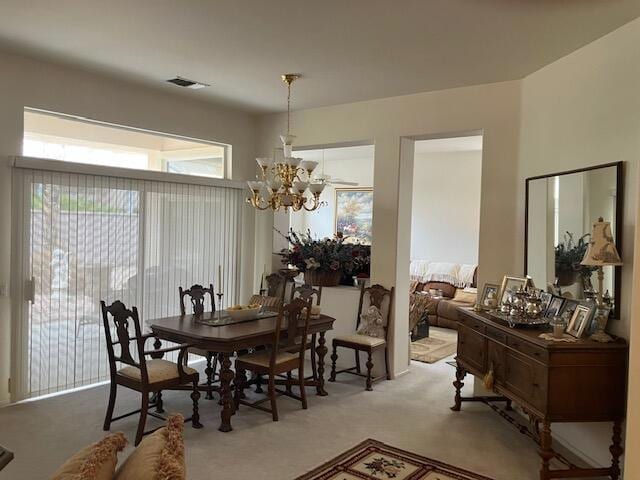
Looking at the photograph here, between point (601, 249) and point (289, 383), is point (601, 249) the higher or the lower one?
the higher one

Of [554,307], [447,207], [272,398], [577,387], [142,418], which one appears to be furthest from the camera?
[447,207]

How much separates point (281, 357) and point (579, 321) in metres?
2.28

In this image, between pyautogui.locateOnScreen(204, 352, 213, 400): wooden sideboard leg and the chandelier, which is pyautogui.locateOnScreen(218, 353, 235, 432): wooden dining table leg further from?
the chandelier

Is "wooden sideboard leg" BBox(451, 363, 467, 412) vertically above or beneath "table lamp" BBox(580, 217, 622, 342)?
beneath

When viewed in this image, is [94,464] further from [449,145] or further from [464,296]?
[449,145]

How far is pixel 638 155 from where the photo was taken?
2.99 metres

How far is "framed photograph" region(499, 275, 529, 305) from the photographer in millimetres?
4020

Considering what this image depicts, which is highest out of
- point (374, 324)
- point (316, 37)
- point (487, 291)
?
point (316, 37)

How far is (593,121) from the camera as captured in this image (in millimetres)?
3438

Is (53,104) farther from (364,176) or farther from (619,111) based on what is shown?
(364,176)

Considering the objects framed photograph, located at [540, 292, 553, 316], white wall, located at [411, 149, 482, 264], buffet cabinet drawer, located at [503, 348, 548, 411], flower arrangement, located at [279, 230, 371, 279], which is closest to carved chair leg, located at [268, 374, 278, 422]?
buffet cabinet drawer, located at [503, 348, 548, 411]

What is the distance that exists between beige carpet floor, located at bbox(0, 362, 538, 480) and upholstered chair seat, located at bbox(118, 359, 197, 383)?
0.43 m

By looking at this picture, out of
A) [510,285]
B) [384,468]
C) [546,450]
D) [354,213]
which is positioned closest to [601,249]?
[510,285]

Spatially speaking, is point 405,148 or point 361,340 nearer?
point 361,340
